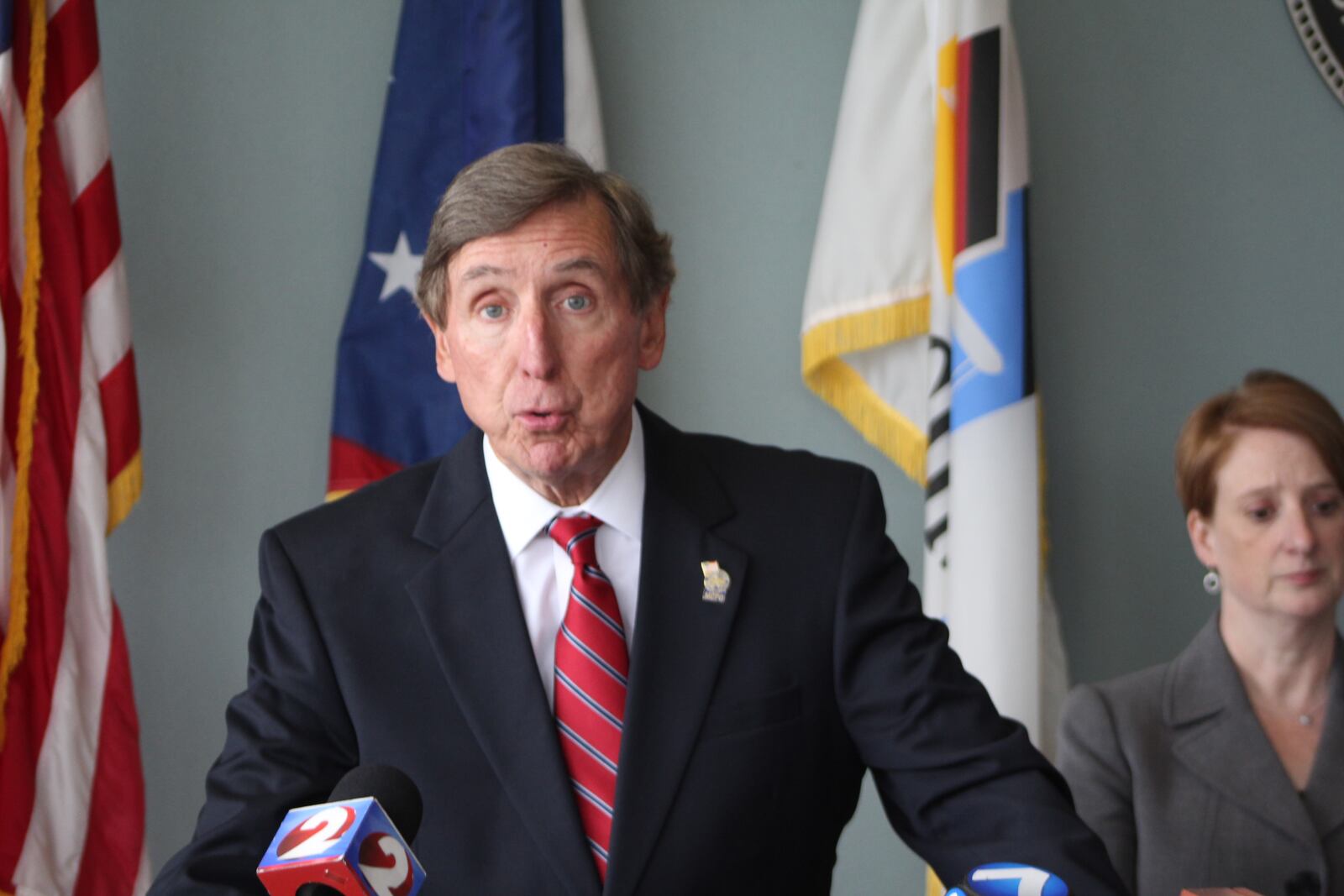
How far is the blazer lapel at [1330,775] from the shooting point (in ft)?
7.44

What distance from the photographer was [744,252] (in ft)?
11.4

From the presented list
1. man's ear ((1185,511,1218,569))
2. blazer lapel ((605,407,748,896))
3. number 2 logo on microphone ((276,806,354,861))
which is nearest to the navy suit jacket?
blazer lapel ((605,407,748,896))

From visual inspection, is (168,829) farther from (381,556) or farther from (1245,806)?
(1245,806)

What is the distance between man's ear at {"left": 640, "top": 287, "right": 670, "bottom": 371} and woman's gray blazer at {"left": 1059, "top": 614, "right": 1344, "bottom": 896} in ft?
3.12

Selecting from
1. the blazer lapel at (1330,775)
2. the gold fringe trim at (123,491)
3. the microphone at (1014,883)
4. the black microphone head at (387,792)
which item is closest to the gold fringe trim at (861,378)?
the blazer lapel at (1330,775)

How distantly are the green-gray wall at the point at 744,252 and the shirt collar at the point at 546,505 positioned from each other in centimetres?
147

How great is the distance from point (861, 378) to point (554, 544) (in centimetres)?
152

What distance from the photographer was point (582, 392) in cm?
186

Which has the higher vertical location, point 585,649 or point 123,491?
point 123,491

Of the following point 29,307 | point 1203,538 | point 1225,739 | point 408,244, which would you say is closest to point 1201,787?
point 1225,739

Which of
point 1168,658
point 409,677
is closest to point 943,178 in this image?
point 1168,658

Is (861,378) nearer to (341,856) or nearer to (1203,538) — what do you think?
(1203,538)

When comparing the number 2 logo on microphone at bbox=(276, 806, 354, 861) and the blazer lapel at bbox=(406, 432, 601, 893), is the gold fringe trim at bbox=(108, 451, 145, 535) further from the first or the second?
the number 2 logo on microphone at bbox=(276, 806, 354, 861)

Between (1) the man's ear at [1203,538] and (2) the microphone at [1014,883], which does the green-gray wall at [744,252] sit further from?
(2) the microphone at [1014,883]
